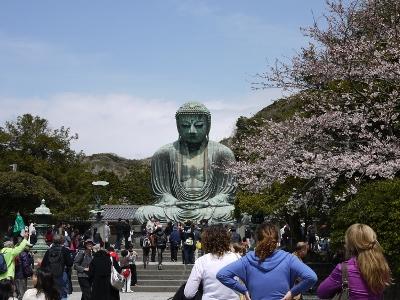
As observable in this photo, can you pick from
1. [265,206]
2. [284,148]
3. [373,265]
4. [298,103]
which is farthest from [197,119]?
[373,265]

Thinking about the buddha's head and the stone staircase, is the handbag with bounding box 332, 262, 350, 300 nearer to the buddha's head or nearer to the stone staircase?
the stone staircase

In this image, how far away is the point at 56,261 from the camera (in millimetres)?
11859

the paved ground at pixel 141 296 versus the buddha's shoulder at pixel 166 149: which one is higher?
the buddha's shoulder at pixel 166 149

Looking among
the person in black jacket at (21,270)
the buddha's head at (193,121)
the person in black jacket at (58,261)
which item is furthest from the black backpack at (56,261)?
the buddha's head at (193,121)

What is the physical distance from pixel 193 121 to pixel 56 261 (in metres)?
18.3

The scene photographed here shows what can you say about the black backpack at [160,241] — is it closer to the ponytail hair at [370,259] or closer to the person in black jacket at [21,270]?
the person in black jacket at [21,270]

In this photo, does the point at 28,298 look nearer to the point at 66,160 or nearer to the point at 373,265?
the point at 373,265

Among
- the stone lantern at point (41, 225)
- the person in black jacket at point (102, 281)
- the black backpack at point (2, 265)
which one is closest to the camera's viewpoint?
the person in black jacket at point (102, 281)

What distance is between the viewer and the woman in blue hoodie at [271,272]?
5844 mm

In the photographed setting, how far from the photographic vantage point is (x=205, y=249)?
714 cm

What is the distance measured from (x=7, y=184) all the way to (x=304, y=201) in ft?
94.4

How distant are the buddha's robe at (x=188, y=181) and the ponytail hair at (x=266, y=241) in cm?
2296

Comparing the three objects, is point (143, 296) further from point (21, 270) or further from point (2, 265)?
point (2, 265)

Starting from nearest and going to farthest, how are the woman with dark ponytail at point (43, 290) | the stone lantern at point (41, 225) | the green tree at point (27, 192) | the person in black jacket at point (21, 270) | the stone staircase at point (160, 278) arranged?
the woman with dark ponytail at point (43, 290) → the person in black jacket at point (21, 270) → the stone staircase at point (160, 278) → the stone lantern at point (41, 225) → the green tree at point (27, 192)
